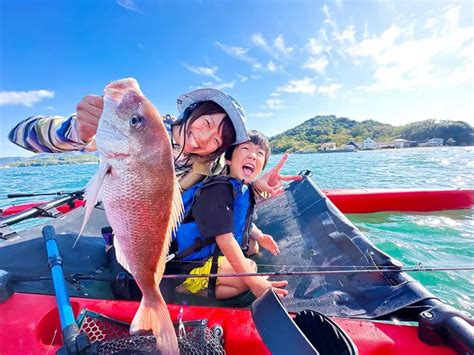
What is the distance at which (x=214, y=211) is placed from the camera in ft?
5.56

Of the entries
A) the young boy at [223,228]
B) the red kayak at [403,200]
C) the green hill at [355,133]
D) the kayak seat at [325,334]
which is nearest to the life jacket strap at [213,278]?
the young boy at [223,228]

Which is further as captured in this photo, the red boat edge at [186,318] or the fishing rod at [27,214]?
the fishing rod at [27,214]

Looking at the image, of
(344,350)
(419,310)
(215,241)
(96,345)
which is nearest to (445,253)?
(419,310)

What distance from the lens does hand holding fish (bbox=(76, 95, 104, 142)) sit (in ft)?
4.20

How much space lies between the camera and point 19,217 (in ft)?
9.30

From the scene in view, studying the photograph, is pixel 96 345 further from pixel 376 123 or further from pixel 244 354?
pixel 376 123

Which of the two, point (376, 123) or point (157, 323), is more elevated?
point (376, 123)

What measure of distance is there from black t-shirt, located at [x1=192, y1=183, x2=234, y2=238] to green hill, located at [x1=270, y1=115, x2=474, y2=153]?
49.5m

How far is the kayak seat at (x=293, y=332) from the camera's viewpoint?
742 millimetres

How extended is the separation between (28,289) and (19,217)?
1449 mm

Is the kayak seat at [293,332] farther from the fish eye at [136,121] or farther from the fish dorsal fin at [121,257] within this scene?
the fish eye at [136,121]

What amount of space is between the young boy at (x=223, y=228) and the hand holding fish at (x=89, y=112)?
2.51 ft

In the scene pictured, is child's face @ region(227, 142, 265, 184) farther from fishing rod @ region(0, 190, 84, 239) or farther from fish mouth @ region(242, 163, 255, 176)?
fishing rod @ region(0, 190, 84, 239)

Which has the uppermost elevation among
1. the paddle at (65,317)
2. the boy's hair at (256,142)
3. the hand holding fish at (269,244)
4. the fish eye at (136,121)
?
the fish eye at (136,121)
